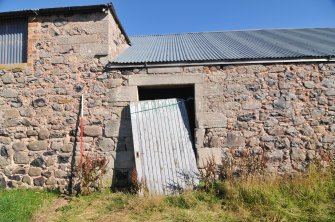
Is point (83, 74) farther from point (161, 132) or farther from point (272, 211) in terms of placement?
point (272, 211)

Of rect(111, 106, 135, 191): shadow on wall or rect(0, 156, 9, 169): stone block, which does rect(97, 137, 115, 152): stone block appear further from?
rect(0, 156, 9, 169): stone block

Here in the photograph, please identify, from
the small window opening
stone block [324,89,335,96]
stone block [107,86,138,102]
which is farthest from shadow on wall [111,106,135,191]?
stone block [324,89,335,96]

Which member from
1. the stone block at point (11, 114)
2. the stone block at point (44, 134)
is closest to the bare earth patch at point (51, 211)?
the stone block at point (44, 134)

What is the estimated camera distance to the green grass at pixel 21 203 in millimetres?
4781

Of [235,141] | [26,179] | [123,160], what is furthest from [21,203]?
[235,141]

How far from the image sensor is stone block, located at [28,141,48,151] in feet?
20.1

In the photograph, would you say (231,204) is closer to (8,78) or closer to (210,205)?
(210,205)

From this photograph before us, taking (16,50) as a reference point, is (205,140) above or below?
below

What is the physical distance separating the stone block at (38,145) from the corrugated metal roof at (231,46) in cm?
217

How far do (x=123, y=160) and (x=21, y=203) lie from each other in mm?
1919

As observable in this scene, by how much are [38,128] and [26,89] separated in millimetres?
863

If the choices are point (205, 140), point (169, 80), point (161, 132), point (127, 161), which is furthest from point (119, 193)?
point (169, 80)

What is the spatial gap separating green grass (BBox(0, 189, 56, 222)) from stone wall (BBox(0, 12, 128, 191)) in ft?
1.09

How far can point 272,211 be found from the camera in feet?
14.5
